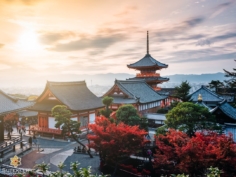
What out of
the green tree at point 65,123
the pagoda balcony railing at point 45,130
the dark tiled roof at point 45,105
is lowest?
the pagoda balcony railing at point 45,130

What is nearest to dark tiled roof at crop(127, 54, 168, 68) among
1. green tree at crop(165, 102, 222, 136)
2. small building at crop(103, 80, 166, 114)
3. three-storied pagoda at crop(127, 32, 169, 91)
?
three-storied pagoda at crop(127, 32, 169, 91)

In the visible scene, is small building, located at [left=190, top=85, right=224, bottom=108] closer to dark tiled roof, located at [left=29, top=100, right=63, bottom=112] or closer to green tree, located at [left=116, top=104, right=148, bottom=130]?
green tree, located at [left=116, top=104, right=148, bottom=130]

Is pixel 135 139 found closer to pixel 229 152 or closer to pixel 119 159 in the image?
pixel 119 159

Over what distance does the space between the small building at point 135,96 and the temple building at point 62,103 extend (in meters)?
3.64

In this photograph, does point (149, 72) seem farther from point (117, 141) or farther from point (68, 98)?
point (117, 141)

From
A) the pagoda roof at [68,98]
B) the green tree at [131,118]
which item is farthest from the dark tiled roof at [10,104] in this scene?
the green tree at [131,118]

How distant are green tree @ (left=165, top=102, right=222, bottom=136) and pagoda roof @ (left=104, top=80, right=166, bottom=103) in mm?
17634

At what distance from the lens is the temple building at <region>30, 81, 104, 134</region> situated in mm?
35094

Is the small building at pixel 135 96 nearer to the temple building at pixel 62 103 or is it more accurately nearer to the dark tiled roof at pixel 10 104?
the temple building at pixel 62 103

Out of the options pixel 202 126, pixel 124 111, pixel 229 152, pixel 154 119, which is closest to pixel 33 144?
pixel 124 111

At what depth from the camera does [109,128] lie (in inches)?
749

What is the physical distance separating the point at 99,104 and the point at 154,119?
1017cm

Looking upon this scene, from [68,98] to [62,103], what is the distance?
206cm

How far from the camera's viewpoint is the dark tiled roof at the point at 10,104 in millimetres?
23578
